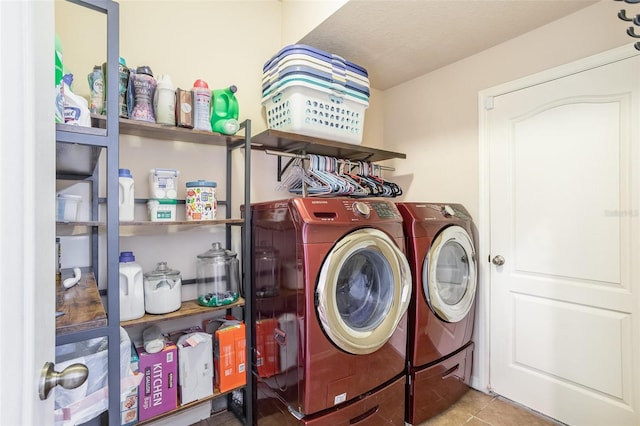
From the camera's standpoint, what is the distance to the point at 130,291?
147cm

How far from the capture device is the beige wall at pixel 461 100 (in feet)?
5.70

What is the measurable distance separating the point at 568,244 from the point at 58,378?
92.2 inches

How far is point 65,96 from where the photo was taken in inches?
34.9

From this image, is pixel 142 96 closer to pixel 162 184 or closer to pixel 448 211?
pixel 162 184

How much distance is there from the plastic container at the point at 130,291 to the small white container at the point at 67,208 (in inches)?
10.9

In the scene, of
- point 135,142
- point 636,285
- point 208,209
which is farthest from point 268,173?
point 636,285

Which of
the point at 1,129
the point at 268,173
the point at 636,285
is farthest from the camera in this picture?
the point at 268,173

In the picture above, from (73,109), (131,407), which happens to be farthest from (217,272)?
(73,109)

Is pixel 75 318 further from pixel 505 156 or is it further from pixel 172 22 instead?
pixel 505 156

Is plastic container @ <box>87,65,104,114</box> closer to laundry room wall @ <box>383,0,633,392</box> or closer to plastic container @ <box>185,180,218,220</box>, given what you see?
plastic container @ <box>185,180,218,220</box>

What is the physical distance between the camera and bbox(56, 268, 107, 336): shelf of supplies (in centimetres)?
79

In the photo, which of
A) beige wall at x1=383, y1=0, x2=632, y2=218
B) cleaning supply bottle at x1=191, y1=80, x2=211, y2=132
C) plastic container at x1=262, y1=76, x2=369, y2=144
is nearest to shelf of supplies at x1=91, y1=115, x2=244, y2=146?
cleaning supply bottle at x1=191, y1=80, x2=211, y2=132

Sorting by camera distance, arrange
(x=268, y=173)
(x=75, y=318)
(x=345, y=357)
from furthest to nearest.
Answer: (x=268, y=173) → (x=345, y=357) → (x=75, y=318)

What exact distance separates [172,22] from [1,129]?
1808 millimetres
